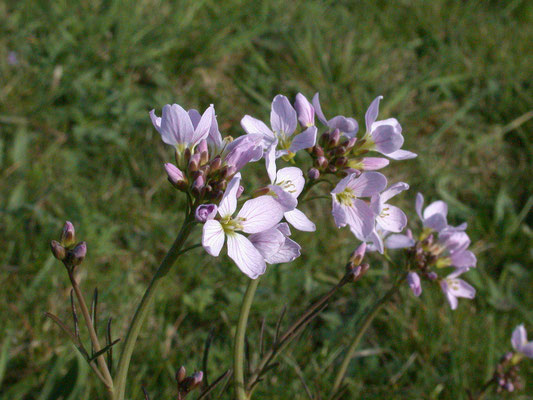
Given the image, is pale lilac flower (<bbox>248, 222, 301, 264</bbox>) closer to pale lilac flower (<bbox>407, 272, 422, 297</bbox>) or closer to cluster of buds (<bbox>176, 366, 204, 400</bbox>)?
cluster of buds (<bbox>176, 366, 204, 400</bbox>)

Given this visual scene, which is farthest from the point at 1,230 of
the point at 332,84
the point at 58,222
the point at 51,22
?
the point at 332,84

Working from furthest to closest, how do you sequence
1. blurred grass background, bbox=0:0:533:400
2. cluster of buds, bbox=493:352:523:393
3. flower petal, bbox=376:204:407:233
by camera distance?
1. blurred grass background, bbox=0:0:533:400
2. cluster of buds, bbox=493:352:523:393
3. flower petal, bbox=376:204:407:233

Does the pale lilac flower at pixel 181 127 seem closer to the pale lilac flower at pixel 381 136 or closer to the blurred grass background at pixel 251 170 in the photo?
the pale lilac flower at pixel 381 136

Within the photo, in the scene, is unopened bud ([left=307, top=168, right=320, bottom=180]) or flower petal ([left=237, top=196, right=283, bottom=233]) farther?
unopened bud ([left=307, top=168, right=320, bottom=180])

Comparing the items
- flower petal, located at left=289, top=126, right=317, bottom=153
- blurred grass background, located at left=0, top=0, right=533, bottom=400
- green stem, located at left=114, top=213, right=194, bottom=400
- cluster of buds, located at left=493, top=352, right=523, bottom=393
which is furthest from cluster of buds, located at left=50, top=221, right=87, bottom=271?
cluster of buds, located at left=493, top=352, right=523, bottom=393

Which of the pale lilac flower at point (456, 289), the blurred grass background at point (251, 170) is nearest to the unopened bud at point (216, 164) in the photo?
the pale lilac flower at point (456, 289)

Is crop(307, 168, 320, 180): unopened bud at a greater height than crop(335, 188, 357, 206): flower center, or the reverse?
crop(307, 168, 320, 180): unopened bud

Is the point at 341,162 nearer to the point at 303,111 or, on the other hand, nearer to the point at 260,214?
the point at 303,111
